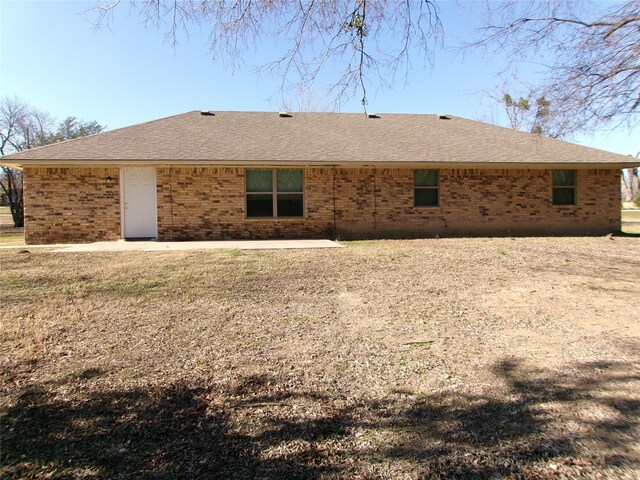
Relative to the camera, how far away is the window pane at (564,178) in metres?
14.7

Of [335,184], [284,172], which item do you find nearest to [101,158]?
[284,172]

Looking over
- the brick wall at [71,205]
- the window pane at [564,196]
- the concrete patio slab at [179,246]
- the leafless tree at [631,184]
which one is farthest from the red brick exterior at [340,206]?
the leafless tree at [631,184]

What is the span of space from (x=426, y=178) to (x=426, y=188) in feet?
1.11

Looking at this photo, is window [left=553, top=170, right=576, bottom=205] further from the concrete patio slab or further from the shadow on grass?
the shadow on grass

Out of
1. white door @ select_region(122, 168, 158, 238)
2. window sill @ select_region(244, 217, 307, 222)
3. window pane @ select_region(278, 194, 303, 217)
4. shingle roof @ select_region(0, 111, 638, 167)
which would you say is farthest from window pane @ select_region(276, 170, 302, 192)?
white door @ select_region(122, 168, 158, 238)

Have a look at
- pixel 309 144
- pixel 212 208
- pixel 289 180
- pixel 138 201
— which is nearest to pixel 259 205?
pixel 289 180

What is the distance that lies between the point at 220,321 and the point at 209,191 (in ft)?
28.5

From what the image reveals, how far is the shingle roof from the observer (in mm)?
12508

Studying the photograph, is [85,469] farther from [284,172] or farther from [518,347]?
[284,172]

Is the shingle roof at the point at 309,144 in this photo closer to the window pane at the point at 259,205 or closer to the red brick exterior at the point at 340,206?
the red brick exterior at the point at 340,206

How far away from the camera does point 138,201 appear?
12828 millimetres

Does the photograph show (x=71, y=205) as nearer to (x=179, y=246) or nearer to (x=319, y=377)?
(x=179, y=246)

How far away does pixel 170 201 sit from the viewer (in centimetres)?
1265

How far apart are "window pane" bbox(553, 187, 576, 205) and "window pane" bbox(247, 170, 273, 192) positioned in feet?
33.0
